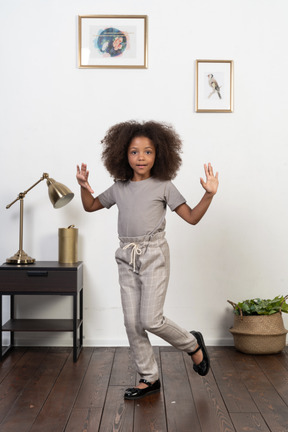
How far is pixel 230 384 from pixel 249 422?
492 millimetres

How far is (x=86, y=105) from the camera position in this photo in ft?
11.3

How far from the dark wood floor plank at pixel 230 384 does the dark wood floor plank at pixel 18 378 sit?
93cm

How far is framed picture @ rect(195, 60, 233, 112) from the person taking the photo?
3420 mm

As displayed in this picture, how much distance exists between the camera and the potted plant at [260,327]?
317 centimetres

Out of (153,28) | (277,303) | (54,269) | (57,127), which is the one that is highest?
(153,28)

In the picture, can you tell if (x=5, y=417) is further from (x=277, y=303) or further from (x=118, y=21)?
(x=118, y=21)

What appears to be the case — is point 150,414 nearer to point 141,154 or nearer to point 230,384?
point 230,384

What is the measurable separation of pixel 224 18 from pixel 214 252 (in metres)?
1.47

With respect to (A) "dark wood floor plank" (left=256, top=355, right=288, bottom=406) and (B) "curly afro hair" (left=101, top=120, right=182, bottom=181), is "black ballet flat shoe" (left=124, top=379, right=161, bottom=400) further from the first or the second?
(B) "curly afro hair" (left=101, top=120, right=182, bottom=181)

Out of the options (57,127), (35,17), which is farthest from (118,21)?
(57,127)

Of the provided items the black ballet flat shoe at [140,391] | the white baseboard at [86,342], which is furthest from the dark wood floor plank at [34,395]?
the black ballet flat shoe at [140,391]

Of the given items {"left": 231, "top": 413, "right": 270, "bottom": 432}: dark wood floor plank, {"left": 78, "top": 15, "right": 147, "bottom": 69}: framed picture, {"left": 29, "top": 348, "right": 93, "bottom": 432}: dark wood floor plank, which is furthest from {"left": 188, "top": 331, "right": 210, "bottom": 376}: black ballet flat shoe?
{"left": 78, "top": 15, "right": 147, "bottom": 69}: framed picture

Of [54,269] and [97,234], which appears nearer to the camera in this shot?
[54,269]

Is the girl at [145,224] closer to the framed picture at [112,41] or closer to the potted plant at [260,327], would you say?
the potted plant at [260,327]
